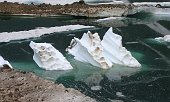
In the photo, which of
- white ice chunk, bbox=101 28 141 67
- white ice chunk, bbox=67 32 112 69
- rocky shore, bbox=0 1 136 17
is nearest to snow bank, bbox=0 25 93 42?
Answer: rocky shore, bbox=0 1 136 17

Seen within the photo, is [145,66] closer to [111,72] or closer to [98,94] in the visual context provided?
[111,72]

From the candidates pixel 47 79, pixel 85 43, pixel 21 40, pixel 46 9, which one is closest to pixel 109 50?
pixel 85 43

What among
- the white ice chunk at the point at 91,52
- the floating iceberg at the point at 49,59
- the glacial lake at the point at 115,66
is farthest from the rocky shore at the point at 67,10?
the floating iceberg at the point at 49,59

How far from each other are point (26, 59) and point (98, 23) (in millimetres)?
5775

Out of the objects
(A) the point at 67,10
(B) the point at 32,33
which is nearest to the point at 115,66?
(B) the point at 32,33

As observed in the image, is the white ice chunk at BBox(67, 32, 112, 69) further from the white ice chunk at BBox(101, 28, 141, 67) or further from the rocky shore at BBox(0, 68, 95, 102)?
the rocky shore at BBox(0, 68, 95, 102)

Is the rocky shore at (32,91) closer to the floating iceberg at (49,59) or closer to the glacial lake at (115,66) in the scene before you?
the glacial lake at (115,66)

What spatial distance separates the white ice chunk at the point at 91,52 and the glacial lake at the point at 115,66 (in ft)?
0.65

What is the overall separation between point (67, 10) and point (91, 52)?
7340 mm

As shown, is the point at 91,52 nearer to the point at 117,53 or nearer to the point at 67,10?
the point at 117,53

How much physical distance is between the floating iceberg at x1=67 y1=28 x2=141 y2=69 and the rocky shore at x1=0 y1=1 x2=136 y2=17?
6.17 meters

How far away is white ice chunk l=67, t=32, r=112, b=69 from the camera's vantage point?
12688mm

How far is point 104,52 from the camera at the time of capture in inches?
530

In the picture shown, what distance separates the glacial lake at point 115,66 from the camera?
35.9 feet
